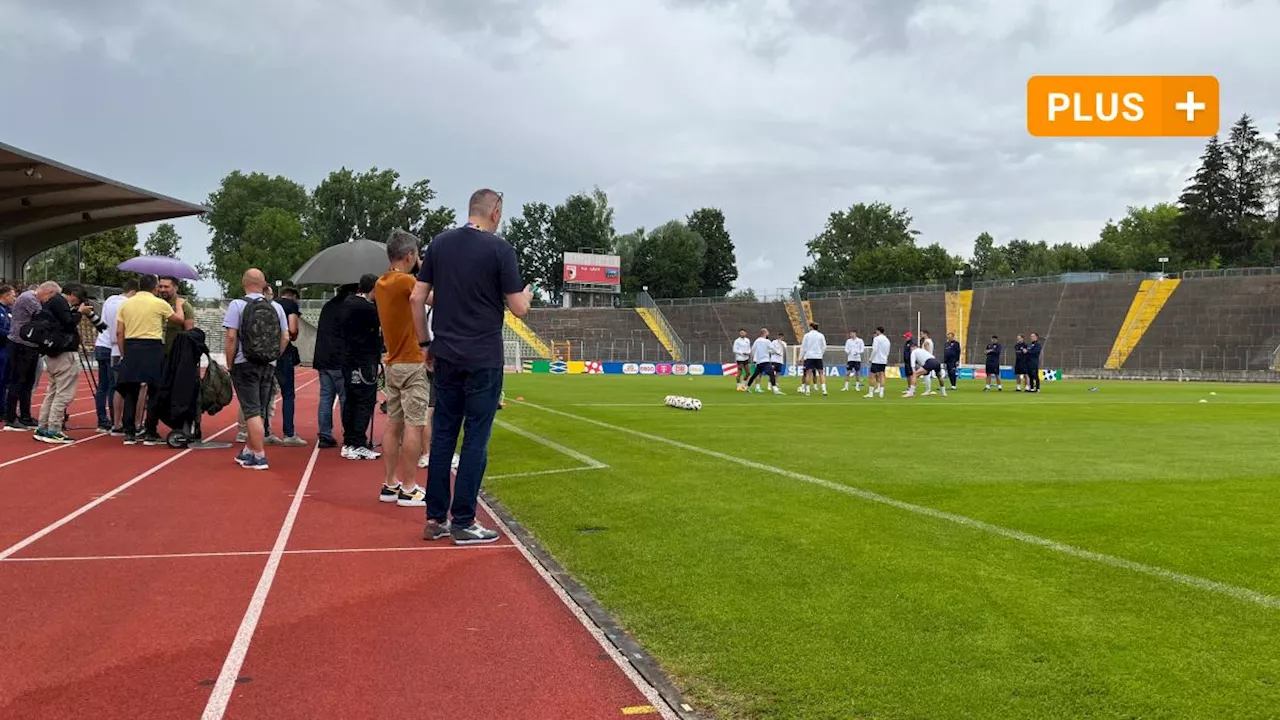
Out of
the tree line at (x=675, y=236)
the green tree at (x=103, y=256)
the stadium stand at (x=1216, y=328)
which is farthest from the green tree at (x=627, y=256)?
the stadium stand at (x=1216, y=328)

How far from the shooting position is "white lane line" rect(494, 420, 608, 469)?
30.0 feet

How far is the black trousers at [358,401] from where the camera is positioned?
392 inches

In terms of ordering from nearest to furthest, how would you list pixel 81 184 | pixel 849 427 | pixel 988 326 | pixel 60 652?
pixel 60 652
pixel 849 427
pixel 81 184
pixel 988 326

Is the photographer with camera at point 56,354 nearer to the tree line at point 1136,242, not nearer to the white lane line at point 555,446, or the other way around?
the white lane line at point 555,446

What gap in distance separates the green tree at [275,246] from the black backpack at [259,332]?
8853 cm

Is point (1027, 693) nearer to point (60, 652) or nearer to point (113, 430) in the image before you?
point (60, 652)

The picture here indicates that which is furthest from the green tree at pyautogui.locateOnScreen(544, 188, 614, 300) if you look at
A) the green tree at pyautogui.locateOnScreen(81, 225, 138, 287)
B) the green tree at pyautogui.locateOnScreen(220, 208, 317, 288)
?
the green tree at pyautogui.locateOnScreen(81, 225, 138, 287)

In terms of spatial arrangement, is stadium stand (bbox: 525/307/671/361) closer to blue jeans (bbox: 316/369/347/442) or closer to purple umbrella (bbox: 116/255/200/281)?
purple umbrella (bbox: 116/255/200/281)

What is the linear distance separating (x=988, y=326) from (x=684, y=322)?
2134 centimetres

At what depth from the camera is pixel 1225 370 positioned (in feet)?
149

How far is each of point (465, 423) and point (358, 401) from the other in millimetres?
4784

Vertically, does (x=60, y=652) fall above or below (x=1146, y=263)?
below

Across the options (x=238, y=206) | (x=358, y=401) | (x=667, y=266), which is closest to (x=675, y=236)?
(x=667, y=266)

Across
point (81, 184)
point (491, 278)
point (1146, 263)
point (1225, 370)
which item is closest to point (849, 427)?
point (491, 278)
